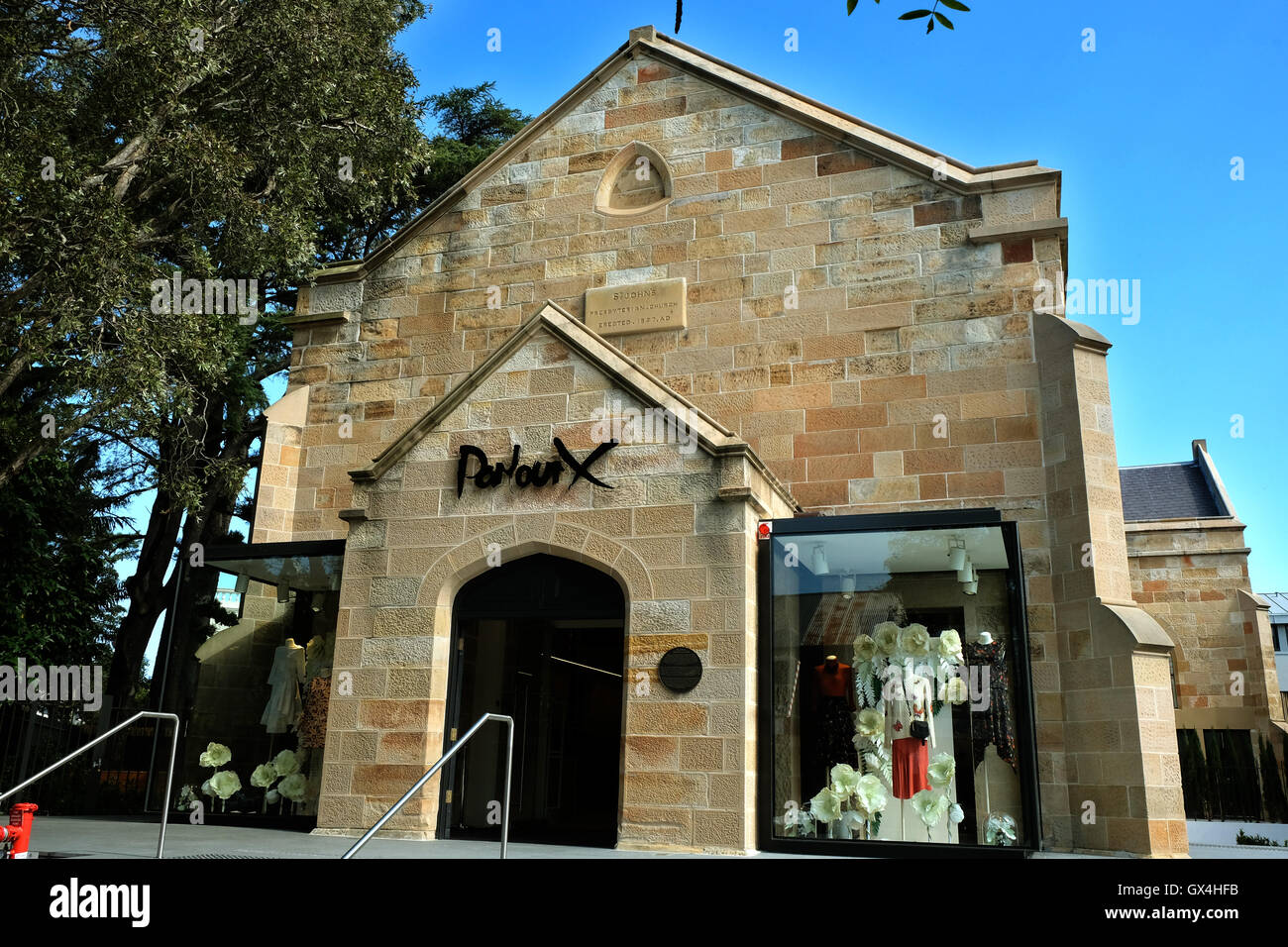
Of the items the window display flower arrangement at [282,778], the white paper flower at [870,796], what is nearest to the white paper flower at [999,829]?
the white paper flower at [870,796]

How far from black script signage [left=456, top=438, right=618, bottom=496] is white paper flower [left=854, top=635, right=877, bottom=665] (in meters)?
3.19

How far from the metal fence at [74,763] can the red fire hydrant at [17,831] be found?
600 centimetres

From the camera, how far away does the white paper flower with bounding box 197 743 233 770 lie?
13047mm

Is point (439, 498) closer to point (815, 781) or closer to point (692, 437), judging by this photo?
point (692, 437)

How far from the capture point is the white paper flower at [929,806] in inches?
408

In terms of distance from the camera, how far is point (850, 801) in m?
10.5

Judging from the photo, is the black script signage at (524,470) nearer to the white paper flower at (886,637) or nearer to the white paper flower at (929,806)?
the white paper flower at (886,637)

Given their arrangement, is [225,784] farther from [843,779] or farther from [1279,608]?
[1279,608]

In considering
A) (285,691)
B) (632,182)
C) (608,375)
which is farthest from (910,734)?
(632,182)

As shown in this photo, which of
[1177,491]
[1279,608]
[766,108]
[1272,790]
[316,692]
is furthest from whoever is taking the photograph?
[1279,608]

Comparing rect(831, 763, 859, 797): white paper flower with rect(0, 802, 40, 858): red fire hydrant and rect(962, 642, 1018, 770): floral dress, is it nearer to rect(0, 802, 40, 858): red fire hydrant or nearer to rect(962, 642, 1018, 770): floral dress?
rect(962, 642, 1018, 770): floral dress

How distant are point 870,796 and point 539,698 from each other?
5.92m

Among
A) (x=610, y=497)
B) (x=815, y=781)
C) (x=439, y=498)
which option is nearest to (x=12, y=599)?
(x=439, y=498)

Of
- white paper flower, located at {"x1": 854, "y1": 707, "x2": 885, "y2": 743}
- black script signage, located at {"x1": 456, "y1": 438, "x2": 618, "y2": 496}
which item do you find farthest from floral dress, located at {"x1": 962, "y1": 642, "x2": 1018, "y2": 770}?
black script signage, located at {"x1": 456, "y1": 438, "x2": 618, "y2": 496}
